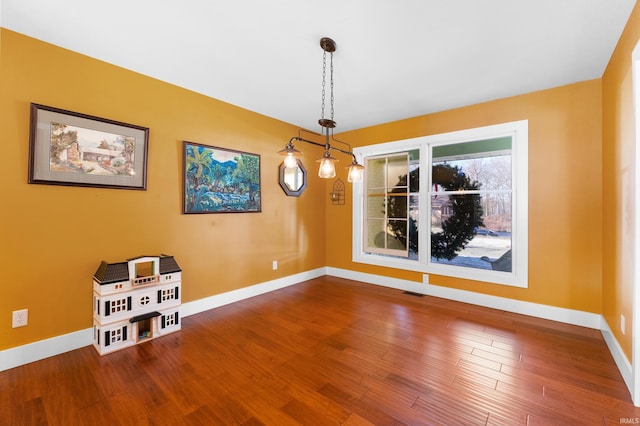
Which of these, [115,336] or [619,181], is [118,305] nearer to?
[115,336]

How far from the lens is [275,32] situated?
204 centimetres

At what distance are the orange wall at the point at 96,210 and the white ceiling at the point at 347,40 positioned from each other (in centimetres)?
24

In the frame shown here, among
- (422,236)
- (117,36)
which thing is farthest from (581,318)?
(117,36)

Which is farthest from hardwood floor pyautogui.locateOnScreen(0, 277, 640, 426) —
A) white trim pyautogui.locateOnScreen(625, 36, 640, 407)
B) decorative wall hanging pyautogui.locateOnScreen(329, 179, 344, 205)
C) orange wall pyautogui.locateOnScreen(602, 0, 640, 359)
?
decorative wall hanging pyautogui.locateOnScreen(329, 179, 344, 205)

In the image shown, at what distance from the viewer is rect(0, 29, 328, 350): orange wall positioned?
204 centimetres

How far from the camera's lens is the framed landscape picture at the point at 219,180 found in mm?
3021

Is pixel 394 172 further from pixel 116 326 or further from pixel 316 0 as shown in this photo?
pixel 116 326

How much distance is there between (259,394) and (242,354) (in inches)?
21.5

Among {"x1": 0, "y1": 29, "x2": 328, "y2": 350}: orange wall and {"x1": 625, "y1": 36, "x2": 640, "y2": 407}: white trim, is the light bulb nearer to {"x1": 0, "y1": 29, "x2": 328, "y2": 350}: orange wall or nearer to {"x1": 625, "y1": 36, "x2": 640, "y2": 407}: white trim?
{"x1": 0, "y1": 29, "x2": 328, "y2": 350}: orange wall

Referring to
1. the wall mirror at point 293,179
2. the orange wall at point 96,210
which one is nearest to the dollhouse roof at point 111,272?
the orange wall at point 96,210

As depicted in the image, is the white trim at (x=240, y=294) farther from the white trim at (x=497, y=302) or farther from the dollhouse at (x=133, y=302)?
the white trim at (x=497, y=302)

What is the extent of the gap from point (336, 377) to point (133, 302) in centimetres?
193

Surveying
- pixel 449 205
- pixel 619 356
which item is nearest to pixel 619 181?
Result: pixel 619 356

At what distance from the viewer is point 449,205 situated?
3.90 meters
